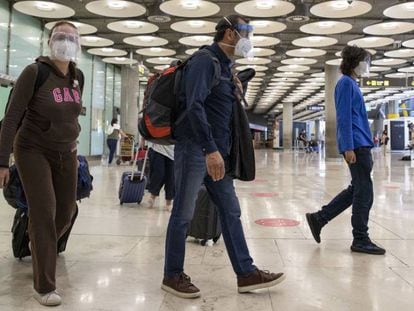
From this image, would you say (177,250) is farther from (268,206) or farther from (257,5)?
(257,5)

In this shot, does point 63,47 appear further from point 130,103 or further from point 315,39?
point 130,103

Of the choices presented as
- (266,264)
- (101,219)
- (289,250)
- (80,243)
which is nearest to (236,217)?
(266,264)

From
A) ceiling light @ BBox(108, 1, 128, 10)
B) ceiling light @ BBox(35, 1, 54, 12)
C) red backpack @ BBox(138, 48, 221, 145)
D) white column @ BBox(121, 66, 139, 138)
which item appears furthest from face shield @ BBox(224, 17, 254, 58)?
white column @ BBox(121, 66, 139, 138)

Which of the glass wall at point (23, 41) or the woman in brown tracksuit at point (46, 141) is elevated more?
the glass wall at point (23, 41)

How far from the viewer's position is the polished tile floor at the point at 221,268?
2.68m

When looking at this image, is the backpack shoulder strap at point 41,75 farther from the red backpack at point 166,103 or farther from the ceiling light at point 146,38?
the ceiling light at point 146,38

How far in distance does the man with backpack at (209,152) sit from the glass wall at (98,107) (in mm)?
21459

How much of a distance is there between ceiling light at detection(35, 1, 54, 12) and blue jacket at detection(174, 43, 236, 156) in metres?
12.8

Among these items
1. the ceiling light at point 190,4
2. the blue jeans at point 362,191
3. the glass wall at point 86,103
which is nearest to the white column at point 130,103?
the glass wall at point 86,103

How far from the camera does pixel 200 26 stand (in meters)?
16.6

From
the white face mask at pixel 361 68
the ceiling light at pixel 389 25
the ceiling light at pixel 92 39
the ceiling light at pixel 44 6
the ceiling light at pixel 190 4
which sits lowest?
the white face mask at pixel 361 68

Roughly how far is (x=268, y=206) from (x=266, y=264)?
3220mm

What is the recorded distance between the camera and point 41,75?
8.84 ft

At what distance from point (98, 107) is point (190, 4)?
12362mm
